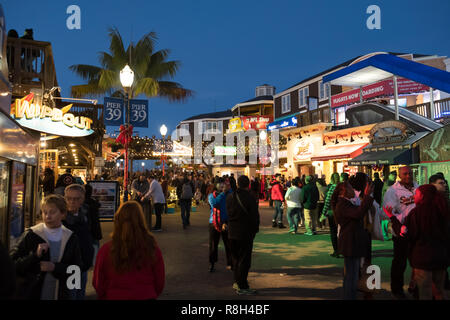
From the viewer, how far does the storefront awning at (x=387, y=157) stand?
1285 centimetres

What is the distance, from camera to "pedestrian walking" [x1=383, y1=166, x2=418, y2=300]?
17.2 feet

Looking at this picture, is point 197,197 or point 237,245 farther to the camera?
point 197,197

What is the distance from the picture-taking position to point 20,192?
7.15 meters

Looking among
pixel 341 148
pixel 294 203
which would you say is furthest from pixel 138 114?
pixel 341 148

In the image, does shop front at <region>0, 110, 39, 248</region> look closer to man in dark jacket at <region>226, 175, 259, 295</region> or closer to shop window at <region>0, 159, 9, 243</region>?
shop window at <region>0, 159, 9, 243</region>

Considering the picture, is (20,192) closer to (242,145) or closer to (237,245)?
(237,245)

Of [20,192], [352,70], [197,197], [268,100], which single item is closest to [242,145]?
[268,100]

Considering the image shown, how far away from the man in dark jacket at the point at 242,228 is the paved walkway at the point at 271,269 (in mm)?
344

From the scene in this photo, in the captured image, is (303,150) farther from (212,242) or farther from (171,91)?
(212,242)

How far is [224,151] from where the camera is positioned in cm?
3894

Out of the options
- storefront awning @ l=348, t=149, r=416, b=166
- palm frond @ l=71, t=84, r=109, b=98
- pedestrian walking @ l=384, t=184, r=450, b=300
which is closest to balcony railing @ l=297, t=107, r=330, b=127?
storefront awning @ l=348, t=149, r=416, b=166

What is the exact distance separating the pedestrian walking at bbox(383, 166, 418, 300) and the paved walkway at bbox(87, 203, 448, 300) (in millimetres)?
258

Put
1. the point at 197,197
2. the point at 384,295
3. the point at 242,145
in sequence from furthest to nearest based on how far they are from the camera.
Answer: the point at 242,145 < the point at 197,197 < the point at 384,295

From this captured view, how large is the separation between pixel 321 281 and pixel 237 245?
168 centimetres
